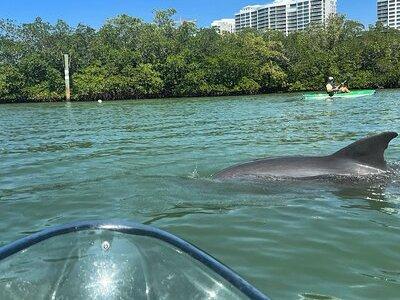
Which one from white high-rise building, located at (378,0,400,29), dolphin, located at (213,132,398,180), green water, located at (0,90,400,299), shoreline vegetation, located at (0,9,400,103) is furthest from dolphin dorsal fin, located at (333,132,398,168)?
white high-rise building, located at (378,0,400,29)

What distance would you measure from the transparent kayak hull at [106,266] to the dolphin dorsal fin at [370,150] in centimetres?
502

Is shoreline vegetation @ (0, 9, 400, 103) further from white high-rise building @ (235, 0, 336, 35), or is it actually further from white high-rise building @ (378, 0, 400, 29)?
white high-rise building @ (378, 0, 400, 29)

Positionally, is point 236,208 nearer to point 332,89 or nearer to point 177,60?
point 332,89

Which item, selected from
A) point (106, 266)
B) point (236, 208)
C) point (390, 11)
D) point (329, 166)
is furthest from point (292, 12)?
point (106, 266)

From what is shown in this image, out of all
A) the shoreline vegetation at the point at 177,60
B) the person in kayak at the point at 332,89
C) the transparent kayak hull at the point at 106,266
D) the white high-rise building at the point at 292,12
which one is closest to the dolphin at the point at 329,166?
the transparent kayak hull at the point at 106,266

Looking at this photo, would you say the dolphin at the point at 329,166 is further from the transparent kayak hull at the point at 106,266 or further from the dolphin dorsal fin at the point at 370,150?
the transparent kayak hull at the point at 106,266

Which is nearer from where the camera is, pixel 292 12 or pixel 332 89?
pixel 332 89

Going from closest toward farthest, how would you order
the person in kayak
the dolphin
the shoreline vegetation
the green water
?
1. the green water
2. the dolphin
3. the person in kayak
4. the shoreline vegetation

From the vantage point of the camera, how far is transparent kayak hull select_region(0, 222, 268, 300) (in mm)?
3100

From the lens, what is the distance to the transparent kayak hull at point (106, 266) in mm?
3100

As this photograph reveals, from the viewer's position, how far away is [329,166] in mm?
8047

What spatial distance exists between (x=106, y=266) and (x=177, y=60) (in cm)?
6202

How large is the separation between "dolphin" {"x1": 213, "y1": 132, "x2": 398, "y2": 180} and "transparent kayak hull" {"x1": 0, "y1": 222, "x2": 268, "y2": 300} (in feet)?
16.6

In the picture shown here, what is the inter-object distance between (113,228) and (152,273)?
373 mm
